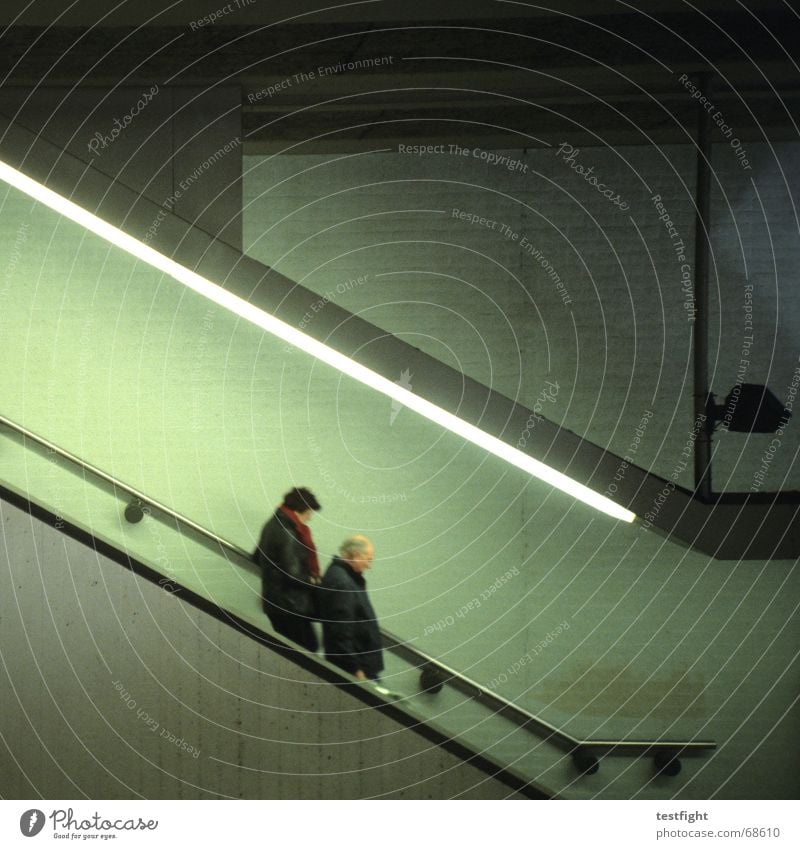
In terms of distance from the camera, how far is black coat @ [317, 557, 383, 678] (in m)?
1.99

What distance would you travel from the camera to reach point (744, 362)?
2.77m

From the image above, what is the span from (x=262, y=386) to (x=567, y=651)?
1279 millimetres

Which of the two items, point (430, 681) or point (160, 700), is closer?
point (430, 681)

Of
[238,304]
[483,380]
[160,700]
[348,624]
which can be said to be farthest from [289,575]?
[160,700]

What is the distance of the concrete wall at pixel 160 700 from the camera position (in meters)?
3.04

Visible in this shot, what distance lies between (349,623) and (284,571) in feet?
0.63

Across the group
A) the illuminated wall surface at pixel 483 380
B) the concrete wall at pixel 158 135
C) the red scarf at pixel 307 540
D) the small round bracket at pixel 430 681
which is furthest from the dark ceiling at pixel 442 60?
the small round bracket at pixel 430 681

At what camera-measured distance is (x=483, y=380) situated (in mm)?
2824

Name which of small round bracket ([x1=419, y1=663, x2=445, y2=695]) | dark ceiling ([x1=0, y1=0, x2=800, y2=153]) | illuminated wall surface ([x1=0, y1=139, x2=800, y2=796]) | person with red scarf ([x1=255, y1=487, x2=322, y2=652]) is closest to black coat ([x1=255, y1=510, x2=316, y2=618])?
person with red scarf ([x1=255, y1=487, x2=322, y2=652])

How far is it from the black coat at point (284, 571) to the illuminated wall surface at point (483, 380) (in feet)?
1.71

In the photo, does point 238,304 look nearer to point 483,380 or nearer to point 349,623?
point 349,623

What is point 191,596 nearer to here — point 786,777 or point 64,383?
point 64,383

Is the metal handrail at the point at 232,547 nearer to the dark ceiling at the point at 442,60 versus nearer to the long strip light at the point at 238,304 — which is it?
the long strip light at the point at 238,304
